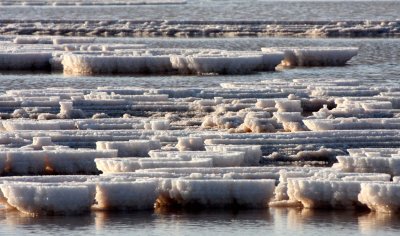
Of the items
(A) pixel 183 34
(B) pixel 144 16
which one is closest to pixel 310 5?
(B) pixel 144 16

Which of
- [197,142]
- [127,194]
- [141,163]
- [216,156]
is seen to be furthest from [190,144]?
[127,194]

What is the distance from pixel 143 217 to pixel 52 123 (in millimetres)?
5463

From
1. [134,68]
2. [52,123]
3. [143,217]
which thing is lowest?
[143,217]

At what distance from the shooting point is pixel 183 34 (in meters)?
40.6

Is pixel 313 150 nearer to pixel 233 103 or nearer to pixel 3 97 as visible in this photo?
pixel 233 103

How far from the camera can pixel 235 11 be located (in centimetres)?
5547

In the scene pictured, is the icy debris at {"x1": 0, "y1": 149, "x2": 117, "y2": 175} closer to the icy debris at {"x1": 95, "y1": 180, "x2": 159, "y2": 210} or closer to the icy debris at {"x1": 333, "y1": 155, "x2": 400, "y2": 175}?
the icy debris at {"x1": 95, "y1": 180, "x2": 159, "y2": 210}

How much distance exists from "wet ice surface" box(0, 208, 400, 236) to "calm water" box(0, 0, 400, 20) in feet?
113

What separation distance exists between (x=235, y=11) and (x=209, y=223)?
4221 centimetres

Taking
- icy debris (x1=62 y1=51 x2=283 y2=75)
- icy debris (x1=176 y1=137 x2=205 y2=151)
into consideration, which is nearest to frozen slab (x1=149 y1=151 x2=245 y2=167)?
icy debris (x1=176 y1=137 x2=205 y2=151)

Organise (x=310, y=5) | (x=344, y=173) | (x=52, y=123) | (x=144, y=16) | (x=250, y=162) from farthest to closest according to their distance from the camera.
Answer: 1. (x=310, y=5)
2. (x=144, y=16)
3. (x=52, y=123)
4. (x=250, y=162)
5. (x=344, y=173)

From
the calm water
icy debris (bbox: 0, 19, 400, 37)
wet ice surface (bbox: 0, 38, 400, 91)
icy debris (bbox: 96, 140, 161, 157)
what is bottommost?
icy debris (bbox: 96, 140, 161, 157)

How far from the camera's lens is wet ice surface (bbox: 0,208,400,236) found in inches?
522

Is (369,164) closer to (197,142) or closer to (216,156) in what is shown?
(216,156)
